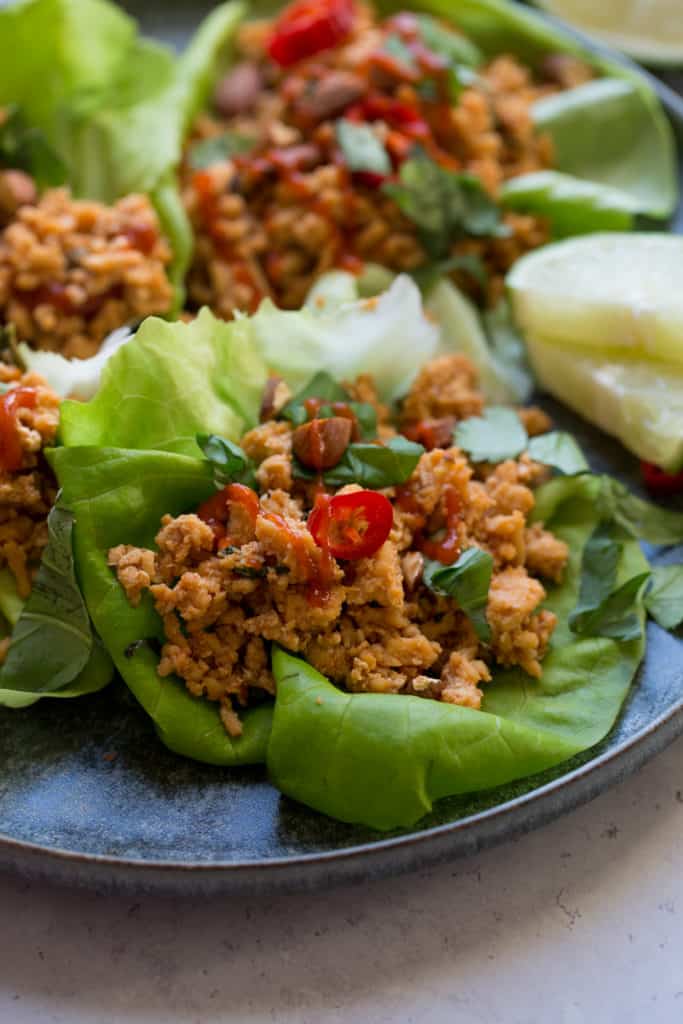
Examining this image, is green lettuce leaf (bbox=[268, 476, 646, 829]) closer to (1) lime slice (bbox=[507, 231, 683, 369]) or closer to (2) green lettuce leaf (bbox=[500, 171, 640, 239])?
(1) lime slice (bbox=[507, 231, 683, 369])

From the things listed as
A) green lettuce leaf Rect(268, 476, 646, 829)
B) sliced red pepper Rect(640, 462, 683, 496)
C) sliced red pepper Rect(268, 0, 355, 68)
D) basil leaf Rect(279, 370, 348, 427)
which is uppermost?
sliced red pepper Rect(268, 0, 355, 68)

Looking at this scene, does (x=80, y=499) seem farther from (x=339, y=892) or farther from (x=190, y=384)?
(x=339, y=892)

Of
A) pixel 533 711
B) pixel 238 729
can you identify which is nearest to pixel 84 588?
pixel 238 729

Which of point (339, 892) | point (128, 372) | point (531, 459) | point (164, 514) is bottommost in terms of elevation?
point (339, 892)

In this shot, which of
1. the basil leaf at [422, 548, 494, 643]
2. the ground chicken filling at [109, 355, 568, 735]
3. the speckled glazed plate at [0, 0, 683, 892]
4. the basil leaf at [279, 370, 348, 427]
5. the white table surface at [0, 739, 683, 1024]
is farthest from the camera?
the basil leaf at [279, 370, 348, 427]

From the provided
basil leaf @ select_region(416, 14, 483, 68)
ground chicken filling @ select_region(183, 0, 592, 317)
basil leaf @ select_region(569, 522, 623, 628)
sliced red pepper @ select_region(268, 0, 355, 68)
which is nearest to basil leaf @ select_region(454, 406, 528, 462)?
basil leaf @ select_region(569, 522, 623, 628)

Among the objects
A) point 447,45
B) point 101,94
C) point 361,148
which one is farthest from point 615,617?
point 101,94

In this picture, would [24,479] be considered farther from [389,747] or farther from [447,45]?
[447,45]
